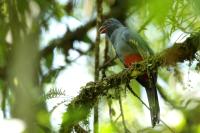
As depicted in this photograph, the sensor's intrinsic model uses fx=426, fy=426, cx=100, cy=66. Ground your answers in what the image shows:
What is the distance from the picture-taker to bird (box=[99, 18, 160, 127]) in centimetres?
366

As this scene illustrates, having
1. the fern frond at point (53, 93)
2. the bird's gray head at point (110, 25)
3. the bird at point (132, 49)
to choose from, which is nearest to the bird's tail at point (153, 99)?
the bird at point (132, 49)

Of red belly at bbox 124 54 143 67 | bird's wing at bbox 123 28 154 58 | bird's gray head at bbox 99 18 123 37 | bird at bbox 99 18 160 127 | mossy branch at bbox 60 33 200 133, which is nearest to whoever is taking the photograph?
mossy branch at bbox 60 33 200 133

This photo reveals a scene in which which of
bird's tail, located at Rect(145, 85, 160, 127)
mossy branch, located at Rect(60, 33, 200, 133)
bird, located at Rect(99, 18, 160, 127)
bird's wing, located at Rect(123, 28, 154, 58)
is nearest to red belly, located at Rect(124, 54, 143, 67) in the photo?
bird, located at Rect(99, 18, 160, 127)

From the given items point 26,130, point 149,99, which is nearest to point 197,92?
point 149,99

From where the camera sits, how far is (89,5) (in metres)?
4.37

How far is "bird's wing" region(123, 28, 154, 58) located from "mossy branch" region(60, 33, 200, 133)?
90 centimetres

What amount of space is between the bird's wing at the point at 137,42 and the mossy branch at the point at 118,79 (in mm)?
897

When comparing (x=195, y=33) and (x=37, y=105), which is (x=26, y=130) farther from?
(x=195, y=33)

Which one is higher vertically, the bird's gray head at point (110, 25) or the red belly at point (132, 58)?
the bird's gray head at point (110, 25)

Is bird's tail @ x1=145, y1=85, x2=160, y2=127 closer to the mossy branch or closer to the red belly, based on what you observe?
the red belly

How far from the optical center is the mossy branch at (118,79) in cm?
236

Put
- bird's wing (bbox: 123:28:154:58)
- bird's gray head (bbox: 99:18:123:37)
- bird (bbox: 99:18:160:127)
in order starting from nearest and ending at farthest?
bird (bbox: 99:18:160:127) → bird's wing (bbox: 123:28:154:58) → bird's gray head (bbox: 99:18:123:37)

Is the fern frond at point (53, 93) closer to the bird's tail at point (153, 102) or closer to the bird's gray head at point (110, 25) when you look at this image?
the bird's tail at point (153, 102)

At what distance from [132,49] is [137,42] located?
284 millimetres
